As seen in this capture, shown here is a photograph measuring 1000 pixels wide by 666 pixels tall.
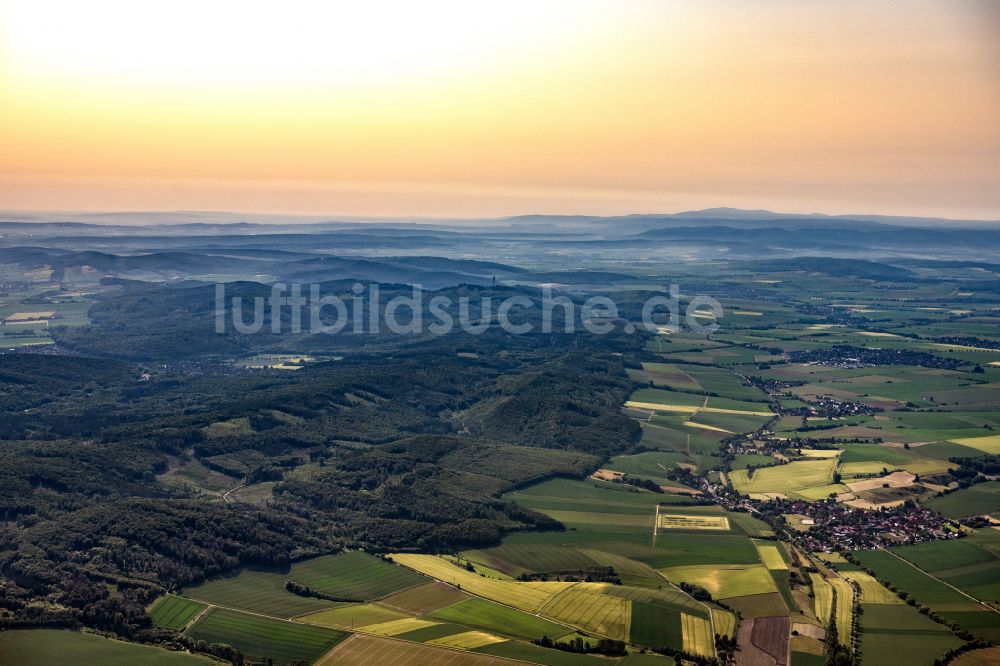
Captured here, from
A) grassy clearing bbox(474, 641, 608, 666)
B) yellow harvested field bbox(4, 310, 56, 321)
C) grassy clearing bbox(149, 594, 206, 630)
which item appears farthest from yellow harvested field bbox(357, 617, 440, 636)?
yellow harvested field bbox(4, 310, 56, 321)

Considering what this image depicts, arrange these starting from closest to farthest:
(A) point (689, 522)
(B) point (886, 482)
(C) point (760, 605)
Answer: (C) point (760, 605)
(A) point (689, 522)
(B) point (886, 482)

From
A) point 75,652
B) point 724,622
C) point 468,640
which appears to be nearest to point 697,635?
point 724,622

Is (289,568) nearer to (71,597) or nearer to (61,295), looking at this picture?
(71,597)

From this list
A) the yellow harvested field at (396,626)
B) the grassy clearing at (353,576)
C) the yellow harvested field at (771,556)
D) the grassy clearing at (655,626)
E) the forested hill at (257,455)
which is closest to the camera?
the grassy clearing at (655,626)

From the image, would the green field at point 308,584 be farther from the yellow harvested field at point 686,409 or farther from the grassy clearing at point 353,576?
the yellow harvested field at point 686,409

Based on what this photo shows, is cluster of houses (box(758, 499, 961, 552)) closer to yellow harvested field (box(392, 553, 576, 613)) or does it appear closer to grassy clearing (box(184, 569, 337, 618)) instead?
yellow harvested field (box(392, 553, 576, 613))

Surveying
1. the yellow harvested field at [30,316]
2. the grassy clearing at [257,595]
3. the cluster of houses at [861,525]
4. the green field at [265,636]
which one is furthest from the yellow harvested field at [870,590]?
the yellow harvested field at [30,316]

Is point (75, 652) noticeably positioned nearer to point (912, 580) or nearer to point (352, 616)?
point (352, 616)

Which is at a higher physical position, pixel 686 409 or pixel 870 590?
pixel 686 409
